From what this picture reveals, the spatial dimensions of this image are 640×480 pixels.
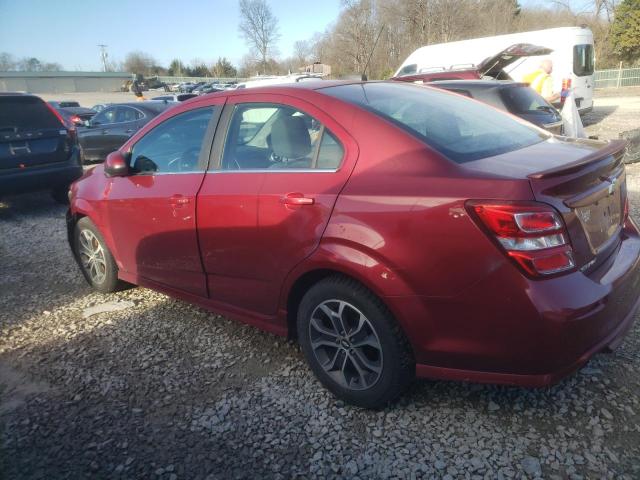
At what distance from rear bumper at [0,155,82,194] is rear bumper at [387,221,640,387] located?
6.63 meters

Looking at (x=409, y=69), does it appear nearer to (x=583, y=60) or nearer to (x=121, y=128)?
(x=583, y=60)

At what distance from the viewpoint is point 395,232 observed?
2213 mm

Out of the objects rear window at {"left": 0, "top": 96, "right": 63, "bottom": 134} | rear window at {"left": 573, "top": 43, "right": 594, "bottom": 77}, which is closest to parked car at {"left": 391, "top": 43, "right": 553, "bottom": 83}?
rear window at {"left": 573, "top": 43, "right": 594, "bottom": 77}

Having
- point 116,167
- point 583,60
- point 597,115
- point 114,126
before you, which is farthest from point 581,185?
point 597,115

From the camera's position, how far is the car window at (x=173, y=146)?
3.33 m

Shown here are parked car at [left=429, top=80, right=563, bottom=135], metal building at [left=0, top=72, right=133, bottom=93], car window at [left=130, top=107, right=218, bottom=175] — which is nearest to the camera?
car window at [left=130, top=107, right=218, bottom=175]

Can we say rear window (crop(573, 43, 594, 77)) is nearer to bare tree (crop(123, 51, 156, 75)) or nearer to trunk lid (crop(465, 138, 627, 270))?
trunk lid (crop(465, 138, 627, 270))

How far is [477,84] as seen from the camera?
7961mm

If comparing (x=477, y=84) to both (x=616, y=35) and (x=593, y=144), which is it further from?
(x=616, y=35)

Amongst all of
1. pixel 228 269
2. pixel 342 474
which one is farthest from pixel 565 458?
pixel 228 269

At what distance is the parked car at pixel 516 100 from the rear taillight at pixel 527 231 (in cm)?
614

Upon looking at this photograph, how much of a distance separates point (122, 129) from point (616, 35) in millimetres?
36175

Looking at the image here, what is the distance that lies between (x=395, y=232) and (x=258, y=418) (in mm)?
1255

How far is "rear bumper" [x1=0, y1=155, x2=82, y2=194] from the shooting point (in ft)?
22.6
